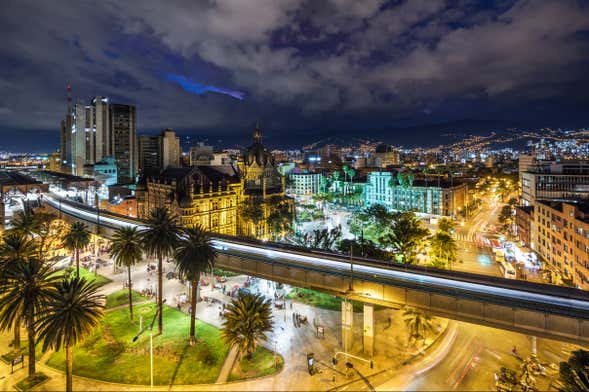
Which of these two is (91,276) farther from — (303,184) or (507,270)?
(303,184)

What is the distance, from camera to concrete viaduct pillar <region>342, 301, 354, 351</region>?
39.1 metres

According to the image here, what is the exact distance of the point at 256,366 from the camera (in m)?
36.2

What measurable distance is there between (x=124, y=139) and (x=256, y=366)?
184 meters

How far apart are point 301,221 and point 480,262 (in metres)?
63.9

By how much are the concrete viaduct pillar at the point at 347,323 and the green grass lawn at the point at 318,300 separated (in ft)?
36.0

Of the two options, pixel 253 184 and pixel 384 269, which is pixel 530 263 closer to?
pixel 384 269

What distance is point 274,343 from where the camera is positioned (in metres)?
41.2

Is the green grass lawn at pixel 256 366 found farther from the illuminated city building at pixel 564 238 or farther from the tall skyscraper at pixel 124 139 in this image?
the tall skyscraper at pixel 124 139

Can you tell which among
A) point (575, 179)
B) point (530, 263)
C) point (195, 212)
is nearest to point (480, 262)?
point (530, 263)

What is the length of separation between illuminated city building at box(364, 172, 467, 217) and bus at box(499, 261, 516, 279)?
165ft

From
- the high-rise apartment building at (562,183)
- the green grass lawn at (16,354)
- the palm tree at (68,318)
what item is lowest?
the green grass lawn at (16,354)

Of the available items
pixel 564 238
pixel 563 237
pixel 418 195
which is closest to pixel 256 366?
pixel 564 238

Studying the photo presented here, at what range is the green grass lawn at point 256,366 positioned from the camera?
34.7m

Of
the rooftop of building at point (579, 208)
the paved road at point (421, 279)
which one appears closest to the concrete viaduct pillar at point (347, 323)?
the paved road at point (421, 279)
